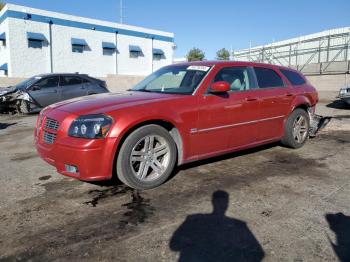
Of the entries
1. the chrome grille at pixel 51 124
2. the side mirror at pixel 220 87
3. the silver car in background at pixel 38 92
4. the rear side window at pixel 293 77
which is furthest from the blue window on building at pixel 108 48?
the chrome grille at pixel 51 124

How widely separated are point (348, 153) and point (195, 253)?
4364 millimetres

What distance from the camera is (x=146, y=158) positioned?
13.3ft

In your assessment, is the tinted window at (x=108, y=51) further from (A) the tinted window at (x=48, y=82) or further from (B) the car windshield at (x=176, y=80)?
(B) the car windshield at (x=176, y=80)

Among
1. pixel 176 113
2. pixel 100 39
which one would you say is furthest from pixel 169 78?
pixel 100 39

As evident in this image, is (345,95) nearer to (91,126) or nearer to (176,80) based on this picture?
(176,80)

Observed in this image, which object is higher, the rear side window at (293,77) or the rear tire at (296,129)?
the rear side window at (293,77)

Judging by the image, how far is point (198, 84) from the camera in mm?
4652

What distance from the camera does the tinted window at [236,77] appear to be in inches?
195

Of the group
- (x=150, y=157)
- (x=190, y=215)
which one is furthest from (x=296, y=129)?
(x=190, y=215)

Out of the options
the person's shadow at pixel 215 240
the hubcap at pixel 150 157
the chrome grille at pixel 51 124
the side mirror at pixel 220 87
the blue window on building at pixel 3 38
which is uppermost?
the blue window on building at pixel 3 38

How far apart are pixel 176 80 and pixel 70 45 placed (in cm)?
2524

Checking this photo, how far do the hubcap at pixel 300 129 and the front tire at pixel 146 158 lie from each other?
9.47ft

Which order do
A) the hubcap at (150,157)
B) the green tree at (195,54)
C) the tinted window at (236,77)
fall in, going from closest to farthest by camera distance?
the hubcap at (150,157) < the tinted window at (236,77) < the green tree at (195,54)

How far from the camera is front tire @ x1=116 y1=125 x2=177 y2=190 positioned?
385cm
